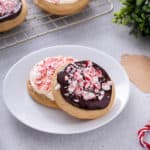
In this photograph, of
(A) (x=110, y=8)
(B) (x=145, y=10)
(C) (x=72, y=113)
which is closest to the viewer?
(C) (x=72, y=113)

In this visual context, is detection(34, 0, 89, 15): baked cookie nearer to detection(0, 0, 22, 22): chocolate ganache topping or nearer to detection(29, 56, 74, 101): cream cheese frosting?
detection(0, 0, 22, 22): chocolate ganache topping

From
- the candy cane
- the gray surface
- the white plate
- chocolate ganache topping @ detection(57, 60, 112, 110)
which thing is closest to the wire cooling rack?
the gray surface

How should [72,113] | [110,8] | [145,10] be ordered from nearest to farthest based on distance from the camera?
[72,113], [145,10], [110,8]

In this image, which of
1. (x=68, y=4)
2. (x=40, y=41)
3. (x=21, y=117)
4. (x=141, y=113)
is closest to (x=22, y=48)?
(x=40, y=41)

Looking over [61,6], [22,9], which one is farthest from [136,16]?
[22,9]

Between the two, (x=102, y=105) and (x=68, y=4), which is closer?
(x=102, y=105)

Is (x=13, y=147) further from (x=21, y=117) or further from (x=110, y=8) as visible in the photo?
(x=110, y=8)
